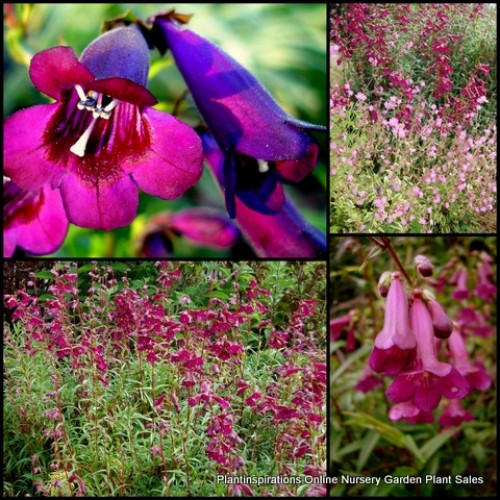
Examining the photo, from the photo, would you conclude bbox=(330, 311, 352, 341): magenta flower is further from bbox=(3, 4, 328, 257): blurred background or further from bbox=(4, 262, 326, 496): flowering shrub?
bbox=(3, 4, 328, 257): blurred background

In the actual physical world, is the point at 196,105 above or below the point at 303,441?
above

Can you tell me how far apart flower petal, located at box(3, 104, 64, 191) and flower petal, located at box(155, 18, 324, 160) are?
28 centimetres

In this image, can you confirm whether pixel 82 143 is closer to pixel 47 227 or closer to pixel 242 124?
pixel 47 227

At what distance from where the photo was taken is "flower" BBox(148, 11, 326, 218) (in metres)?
1.36

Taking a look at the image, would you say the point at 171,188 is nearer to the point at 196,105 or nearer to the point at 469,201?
the point at 196,105

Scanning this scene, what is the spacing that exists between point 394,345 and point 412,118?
1.77 ft

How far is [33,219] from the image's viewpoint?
1.53m

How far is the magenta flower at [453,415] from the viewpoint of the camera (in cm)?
174

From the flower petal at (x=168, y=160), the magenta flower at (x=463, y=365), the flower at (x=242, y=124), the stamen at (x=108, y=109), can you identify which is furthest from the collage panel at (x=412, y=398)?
the stamen at (x=108, y=109)

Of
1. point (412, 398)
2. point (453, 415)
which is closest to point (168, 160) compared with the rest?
point (412, 398)

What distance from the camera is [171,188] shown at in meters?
1.46

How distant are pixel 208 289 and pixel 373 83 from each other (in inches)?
24.0

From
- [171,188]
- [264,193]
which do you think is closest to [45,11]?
[171,188]

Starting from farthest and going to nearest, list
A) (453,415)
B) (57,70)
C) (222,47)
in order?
(453,415) < (222,47) < (57,70)
